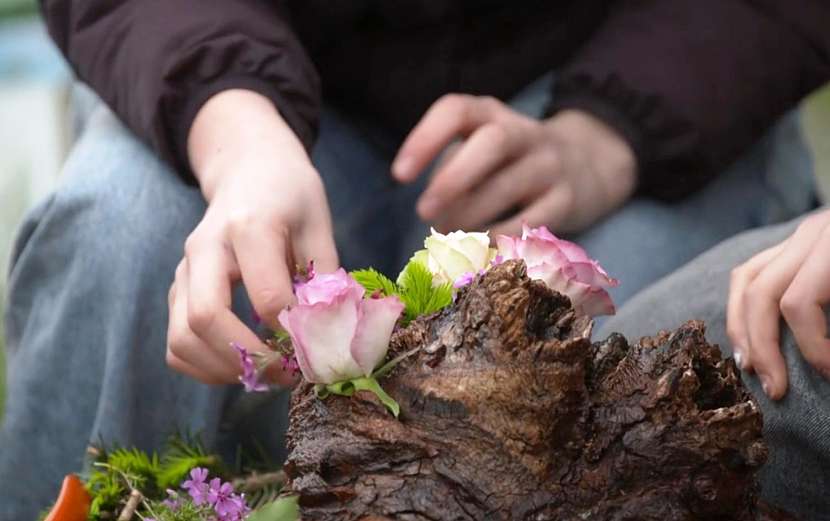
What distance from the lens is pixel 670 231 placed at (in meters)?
1.29

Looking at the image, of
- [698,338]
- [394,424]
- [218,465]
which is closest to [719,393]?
[698,338]

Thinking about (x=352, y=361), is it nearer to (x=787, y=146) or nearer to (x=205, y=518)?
(x=205, y=518)

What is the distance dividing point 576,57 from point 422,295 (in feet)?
2.19

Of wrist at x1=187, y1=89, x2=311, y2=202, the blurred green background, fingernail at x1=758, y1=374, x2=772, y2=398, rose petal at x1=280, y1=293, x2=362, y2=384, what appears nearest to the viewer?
rose petal at x1=280, y1=293, x2=362, y2=384

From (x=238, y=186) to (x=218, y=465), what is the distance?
0.78 feet

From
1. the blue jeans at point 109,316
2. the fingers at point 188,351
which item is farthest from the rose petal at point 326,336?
the blue jeans at point 109,316

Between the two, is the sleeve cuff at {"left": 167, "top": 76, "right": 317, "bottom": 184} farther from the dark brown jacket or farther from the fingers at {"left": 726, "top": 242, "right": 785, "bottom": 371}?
the fingers at {"left": 726, "top": 242, "right": 785, "bottom": 371}

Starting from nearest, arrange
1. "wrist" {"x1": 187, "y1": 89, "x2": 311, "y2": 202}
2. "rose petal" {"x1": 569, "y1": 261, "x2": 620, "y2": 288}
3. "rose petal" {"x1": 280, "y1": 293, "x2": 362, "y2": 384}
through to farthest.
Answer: "rose petal" {"x1": 280, "y1": 293, "x2": 362, "y2": 384}
"rose petal" {"x1": 569, "y1": 261, "x2": 620, "y2": 288}
"wrist" {"x1": 187, "y1": 89, "x2": 311, "y2": 202}

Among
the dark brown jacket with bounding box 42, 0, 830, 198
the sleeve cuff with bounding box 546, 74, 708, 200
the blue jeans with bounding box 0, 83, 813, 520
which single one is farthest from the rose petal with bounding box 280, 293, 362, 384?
the sleeve cuff with bounding box 546, 74, 708, 200

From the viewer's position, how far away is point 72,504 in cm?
85

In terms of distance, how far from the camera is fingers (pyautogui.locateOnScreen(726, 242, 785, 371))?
2.85 ft

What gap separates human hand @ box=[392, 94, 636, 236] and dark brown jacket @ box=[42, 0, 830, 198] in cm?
4

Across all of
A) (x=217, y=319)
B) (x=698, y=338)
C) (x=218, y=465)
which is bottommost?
(x=218, y=465)

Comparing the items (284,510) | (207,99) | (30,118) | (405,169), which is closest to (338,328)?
(284,510)
